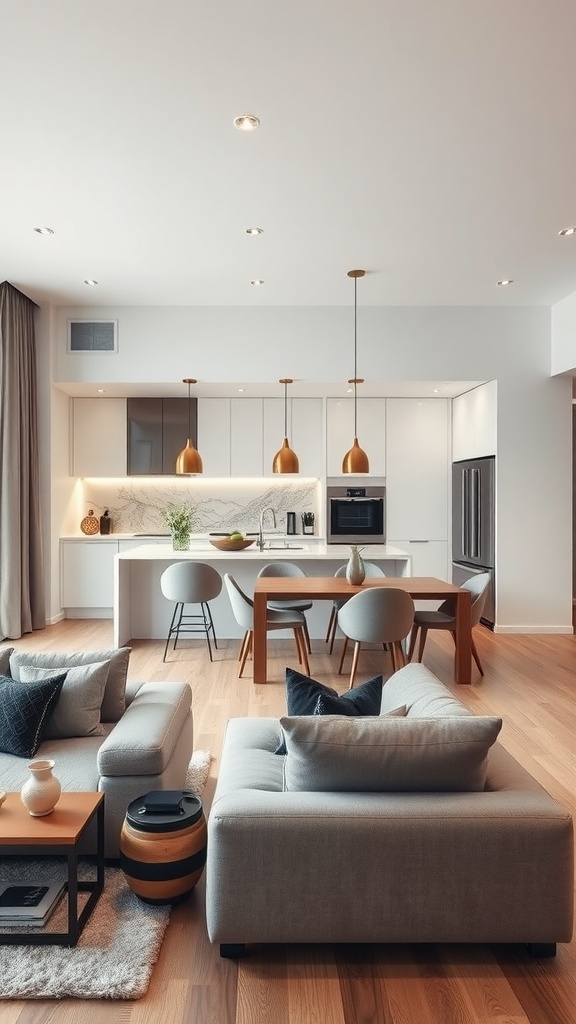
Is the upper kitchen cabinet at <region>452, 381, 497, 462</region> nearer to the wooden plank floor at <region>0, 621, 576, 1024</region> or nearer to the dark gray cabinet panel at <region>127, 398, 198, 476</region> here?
the dark gray cabinet panel at <region>127, 398, 198, 476</region>

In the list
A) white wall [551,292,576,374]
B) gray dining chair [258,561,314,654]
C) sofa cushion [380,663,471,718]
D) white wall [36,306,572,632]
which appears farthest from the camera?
white wall [36,306,572,632]

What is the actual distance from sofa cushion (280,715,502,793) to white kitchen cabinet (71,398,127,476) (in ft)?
19.5

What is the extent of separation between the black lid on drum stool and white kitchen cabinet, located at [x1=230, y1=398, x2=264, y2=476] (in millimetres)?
5453

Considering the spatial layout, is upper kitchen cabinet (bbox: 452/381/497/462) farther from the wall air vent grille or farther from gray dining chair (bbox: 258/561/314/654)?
the wall air vent grille

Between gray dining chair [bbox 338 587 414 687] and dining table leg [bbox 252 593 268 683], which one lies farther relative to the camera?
dining table leg [bbox 252 593 268 683]

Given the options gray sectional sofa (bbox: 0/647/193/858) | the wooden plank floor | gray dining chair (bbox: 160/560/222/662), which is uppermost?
gray dining chair (bbox: 160/560/222/662)

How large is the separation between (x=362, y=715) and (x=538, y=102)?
2.91 meters

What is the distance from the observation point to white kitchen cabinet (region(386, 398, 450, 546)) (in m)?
7.46

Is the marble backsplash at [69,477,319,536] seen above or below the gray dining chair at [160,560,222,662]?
above

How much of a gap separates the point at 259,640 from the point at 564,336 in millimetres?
4039

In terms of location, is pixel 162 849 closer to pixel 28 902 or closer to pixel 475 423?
pixel 28 902

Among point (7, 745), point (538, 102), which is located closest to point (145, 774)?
point (7, 745)

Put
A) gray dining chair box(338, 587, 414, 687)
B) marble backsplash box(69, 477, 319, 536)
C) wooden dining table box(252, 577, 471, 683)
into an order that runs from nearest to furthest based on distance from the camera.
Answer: gray dining chair box(338, 587, 414, 687) < wooden dining table box(252, 577, 471, 683) < marble backsplash box(69, 477, 319, 536)

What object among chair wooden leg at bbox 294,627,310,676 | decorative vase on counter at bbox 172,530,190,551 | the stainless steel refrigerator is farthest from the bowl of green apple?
the stainless steel refrigerator
